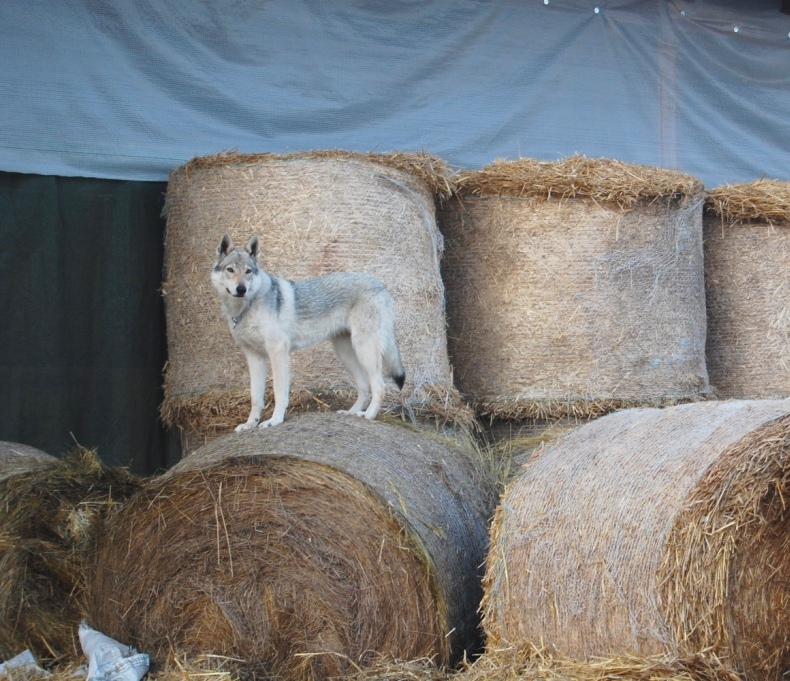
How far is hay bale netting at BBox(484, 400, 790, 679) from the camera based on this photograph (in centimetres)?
307

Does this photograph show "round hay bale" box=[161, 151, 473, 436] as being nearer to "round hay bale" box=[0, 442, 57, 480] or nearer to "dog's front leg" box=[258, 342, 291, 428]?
"dog's front leg" box=[258, 342, 291, 428]

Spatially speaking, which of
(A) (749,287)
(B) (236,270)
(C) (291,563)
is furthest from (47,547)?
(A) (749,287)

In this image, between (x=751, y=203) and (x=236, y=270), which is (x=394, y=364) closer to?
(x=236, y=270)

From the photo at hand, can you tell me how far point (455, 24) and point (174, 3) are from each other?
1.66m

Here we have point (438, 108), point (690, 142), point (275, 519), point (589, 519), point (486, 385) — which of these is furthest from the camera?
point (690, 142)

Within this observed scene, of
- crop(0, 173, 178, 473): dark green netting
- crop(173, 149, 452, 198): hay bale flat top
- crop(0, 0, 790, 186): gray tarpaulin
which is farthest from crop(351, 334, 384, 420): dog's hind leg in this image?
crop(0, 0, 790, 186): gray tarpaulin

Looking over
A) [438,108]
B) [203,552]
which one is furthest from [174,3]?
[203,552]

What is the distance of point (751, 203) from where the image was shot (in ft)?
19.6

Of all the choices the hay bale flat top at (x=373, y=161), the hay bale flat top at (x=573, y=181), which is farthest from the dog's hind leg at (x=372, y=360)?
the hay bale flat top at (x=573, y=181)

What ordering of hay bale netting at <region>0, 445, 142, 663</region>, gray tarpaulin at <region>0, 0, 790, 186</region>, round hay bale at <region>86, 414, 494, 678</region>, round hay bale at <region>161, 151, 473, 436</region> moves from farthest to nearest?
gray tarpaulin at <region>0, 0, 790, 186</region> → round hay bale at <region>161, 151, 473, 436</region> → hay bale netting at <region>0, 445, 142, 663</region> → round hay bale at <region>86, 414, 494, 678</region>

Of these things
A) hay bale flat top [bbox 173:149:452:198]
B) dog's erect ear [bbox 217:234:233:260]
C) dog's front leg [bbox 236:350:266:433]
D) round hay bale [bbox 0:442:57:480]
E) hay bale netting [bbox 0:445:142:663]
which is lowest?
hay bale netting [bbox 0:445:142:663]

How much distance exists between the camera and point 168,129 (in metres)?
5.64

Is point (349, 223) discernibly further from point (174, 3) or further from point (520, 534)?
point (520, 534)

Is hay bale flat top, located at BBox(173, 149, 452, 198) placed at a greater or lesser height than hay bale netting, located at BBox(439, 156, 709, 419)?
greater
